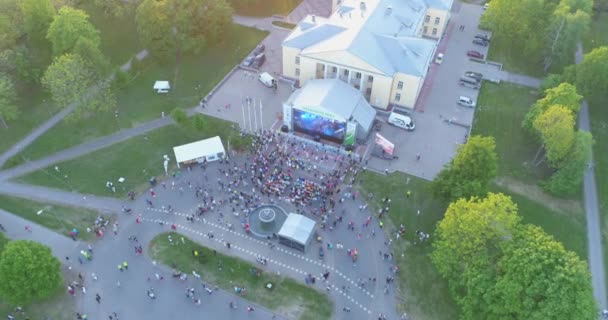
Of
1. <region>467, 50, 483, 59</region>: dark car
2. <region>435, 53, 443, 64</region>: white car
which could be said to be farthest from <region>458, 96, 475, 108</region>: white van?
<region>467, 50, 483, 59</region>: dark car

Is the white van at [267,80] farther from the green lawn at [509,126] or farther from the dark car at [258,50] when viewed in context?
the green lawn at [509,126]

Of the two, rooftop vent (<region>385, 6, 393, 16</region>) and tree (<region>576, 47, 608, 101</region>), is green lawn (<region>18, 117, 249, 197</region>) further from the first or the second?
tree (<region>576, 47, 608, 101</region>)

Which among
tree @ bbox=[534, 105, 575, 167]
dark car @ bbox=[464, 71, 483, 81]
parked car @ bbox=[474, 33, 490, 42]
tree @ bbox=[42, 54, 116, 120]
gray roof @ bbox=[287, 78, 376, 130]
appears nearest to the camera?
tree @ bbox=[534, 105, 575, 167]

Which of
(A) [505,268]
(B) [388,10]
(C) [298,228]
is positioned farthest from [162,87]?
(A) [505,268]

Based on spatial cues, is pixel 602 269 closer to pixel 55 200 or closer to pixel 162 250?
pixel 162 250

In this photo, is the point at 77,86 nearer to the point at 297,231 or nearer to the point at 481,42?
the point at 297,231

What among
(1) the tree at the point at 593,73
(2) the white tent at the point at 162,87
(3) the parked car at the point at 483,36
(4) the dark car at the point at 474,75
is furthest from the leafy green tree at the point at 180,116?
(1) the tree at the point at 593,73
